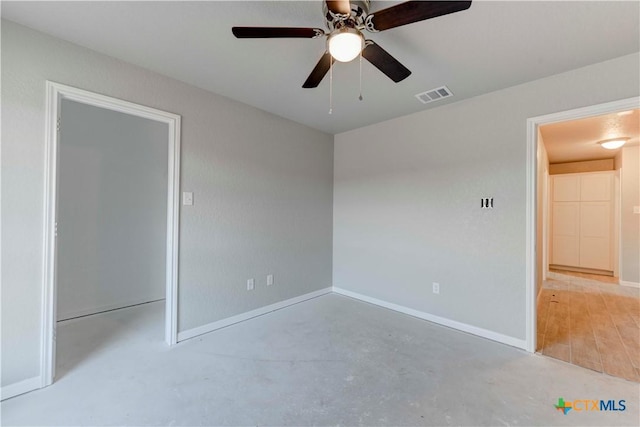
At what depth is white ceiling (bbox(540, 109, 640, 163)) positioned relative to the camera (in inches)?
128

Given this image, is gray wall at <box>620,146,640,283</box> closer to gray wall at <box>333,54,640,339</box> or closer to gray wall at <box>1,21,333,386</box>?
gray wall at <box>333,54,640,339</box>

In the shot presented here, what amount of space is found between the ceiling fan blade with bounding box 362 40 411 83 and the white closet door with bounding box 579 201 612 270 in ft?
20.0

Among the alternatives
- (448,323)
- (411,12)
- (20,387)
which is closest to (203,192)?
(20,387)

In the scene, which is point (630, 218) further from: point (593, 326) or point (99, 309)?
point (99, 309)

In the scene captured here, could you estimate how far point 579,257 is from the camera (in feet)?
18.4

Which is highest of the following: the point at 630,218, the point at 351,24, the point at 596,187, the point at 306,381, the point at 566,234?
the point at 351,24

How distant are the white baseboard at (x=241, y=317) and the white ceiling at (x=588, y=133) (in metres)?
3.37

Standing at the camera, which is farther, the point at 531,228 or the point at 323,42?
the point at 531,228

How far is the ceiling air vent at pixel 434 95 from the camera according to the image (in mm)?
2684

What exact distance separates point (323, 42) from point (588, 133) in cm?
404

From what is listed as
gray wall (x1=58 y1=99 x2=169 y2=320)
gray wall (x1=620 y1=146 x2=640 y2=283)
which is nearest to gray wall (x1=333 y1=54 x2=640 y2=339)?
gray wall (x1=58 y1=99 x2=169 y2=320)

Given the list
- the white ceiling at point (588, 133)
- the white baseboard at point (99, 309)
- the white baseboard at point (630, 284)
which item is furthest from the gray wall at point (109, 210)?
the white baseboard at point (630, 284)

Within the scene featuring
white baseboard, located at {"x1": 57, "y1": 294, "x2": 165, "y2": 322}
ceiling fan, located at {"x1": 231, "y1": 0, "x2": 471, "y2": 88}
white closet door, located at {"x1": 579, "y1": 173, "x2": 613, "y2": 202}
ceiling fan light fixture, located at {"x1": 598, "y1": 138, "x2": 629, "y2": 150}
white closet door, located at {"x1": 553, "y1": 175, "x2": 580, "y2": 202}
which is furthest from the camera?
white closet door, located at {"x1": 553, "y1": 175, "x2": 580, "y2": 202}

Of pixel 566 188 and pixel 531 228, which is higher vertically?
pixel 566 188
